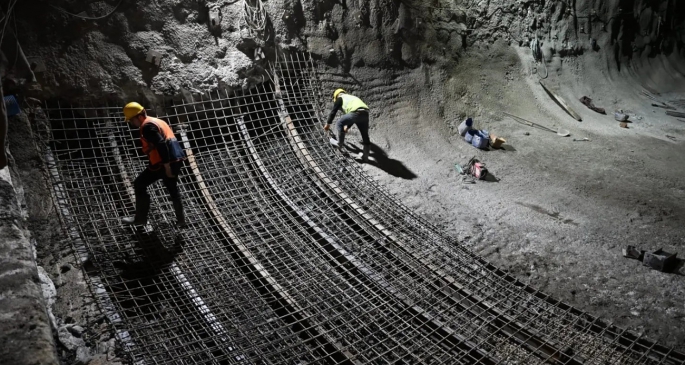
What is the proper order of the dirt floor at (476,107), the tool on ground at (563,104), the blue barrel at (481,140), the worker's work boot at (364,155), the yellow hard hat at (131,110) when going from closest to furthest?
the yellow hard hat at (131,110) → the dirt floor at (476,107) → the worker's work boot at (364,155) → the blue barrel at (481,140) → the tool on ground at (563,104)

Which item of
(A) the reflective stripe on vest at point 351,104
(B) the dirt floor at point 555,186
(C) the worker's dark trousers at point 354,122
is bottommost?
(B) the dirt floor at point 555,186

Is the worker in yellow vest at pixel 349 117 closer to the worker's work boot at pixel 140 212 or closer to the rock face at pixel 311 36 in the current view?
the rock face at pixel 311 36

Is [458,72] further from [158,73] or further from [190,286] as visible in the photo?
[190,286]

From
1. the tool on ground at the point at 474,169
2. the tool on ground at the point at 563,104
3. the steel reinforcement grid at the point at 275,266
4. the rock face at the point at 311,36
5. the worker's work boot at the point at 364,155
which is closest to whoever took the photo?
the steel reinforcement grid at the point at 275,266

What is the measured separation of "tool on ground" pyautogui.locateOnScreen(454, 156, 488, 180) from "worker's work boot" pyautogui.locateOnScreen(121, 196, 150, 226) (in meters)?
3.45

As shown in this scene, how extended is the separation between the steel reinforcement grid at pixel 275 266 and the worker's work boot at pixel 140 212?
0.12 meters

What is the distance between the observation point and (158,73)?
5.15 m

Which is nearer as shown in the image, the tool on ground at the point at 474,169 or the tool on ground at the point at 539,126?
the tool on ground at the point at 474,169

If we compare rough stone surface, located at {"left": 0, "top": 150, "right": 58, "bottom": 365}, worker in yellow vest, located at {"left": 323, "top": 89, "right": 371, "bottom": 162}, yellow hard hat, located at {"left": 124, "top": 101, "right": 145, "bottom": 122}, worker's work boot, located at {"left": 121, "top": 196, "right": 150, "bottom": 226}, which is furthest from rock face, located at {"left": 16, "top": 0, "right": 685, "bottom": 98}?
rough stone surface, located at {"left": 0, "top": 150, "right": 58, "bottom": 365}

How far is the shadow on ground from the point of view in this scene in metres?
5.39

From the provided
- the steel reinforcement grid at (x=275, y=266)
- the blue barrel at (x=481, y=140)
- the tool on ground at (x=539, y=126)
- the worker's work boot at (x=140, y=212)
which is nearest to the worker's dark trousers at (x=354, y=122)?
the steel reinforcement grid at (x=275, y=266)

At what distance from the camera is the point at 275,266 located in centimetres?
391

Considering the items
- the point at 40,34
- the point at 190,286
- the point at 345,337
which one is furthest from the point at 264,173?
the point at 40,34

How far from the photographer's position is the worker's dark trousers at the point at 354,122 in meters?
5.21
